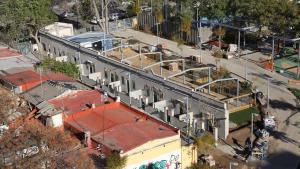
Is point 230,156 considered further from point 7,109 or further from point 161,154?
point 7,109

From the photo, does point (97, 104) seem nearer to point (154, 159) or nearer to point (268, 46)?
point (154, 159)

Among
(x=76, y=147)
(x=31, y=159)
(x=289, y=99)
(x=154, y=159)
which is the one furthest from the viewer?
(x=289, y=99)

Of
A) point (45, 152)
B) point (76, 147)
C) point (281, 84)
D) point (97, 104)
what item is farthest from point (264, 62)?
point (45, 152)

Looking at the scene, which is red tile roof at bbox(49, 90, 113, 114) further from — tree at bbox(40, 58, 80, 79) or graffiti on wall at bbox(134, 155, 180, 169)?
tree at bbox(40, 58, 80, 79)

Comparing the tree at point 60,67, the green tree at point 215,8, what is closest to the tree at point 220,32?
the green tree at point 215,8

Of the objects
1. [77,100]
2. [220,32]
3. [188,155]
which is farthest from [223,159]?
[220,32]
